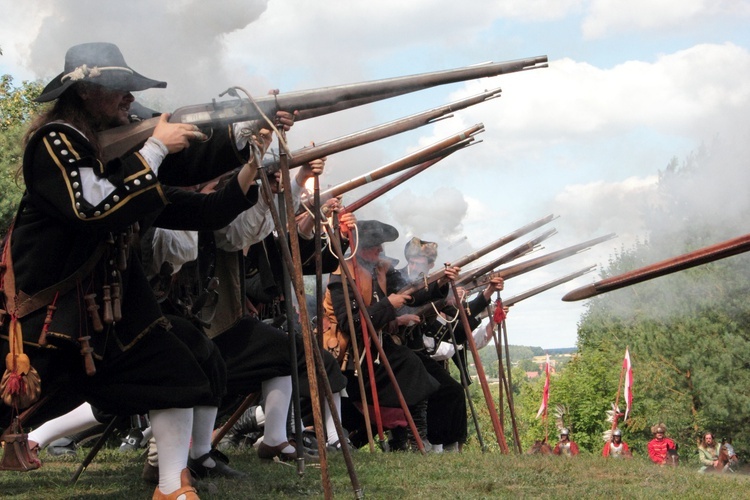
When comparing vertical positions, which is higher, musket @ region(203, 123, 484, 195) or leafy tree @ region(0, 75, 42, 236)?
leafy tree @ region(0, 75, 42, 236)

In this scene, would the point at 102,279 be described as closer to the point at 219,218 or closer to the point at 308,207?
the point at 219,218

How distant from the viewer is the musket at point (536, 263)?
1121 centimetres

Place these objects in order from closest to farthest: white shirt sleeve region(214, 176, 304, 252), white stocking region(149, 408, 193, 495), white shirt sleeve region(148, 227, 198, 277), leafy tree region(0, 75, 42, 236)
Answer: white stocking region(149, 408, 193, 495)
white shirt sleeve region(148, 227, 198, 277)
white shirt sleeve region(214, 176, 304, 252)
leafy tree region(0, 75, 42, 236)

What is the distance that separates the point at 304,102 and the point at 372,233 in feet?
17.3

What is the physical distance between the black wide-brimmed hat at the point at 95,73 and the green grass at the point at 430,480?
2.06 meters

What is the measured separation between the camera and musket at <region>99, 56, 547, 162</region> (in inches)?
179

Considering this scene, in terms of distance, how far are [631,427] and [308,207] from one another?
35.1 m

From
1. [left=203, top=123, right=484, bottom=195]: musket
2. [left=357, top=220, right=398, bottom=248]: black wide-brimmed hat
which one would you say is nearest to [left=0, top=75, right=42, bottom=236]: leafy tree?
[left=357, top=220, right=398, bottom=248]: black wide-brimmed hat

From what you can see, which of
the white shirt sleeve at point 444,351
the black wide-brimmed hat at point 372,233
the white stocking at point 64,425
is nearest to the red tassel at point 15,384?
the white stocking at point 64,425

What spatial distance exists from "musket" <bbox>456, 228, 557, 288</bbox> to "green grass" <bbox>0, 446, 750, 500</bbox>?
4027 millimetres

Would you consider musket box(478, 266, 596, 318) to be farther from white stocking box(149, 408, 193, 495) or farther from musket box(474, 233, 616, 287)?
white stocking box(149, 408, 193, 495)

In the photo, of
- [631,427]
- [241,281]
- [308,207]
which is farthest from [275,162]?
[631,427]

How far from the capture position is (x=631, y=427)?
39781 mm

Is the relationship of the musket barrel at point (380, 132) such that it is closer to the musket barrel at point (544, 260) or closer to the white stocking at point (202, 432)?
the white stocking at point (202, 432)
